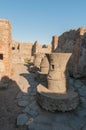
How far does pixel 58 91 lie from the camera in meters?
5.59

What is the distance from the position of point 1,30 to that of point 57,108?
440 centimetres

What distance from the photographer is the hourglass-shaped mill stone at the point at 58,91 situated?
16.0 ft

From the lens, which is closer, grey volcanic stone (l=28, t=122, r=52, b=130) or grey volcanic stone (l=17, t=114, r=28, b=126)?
grey volcanic stone (l=28, t=122, r=52, b=130)

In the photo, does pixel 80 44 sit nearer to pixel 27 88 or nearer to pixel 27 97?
pixel 27 88

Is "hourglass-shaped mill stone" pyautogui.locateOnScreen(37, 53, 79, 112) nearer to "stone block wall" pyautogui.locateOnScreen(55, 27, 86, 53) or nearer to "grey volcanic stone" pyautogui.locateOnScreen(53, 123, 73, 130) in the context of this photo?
"grey volcanic stone" pyautogui.locateOnScreen(53, 123, 73, 130)

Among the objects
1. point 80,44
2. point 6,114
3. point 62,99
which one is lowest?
point 6,114

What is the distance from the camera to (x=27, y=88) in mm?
7250

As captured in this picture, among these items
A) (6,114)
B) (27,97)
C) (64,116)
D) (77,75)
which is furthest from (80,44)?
(6,114)

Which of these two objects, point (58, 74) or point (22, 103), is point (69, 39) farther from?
point (22, 103)

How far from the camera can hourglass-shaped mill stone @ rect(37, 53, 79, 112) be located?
4.87 meters

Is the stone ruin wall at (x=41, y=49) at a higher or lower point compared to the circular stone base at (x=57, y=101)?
higher

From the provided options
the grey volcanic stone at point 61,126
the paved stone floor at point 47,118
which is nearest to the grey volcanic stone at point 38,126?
the paved stone floor at point 47,118

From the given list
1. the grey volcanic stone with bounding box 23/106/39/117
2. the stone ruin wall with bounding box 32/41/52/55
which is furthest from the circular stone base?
the stone ruin wall with bounding box 32/41/52/55

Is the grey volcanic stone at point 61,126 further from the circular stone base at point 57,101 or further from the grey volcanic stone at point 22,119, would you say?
the grey volcanic stone at point 22,119
